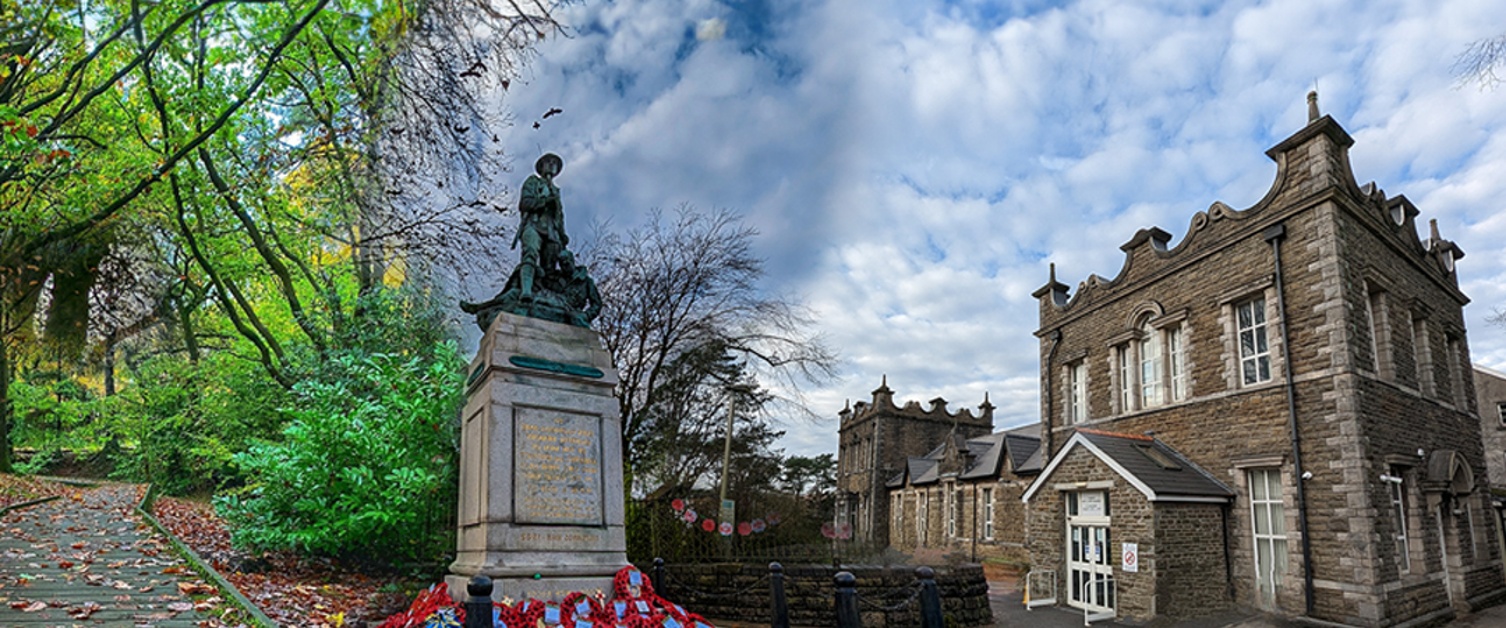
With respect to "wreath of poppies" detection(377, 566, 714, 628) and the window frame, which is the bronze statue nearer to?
"wreath of poppies" detection(377, 566, 714, 628)

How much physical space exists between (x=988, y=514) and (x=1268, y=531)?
13.5 metres

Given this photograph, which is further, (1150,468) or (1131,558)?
(1150,468)

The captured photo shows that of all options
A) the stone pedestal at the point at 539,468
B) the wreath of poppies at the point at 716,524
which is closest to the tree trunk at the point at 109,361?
the wreath of poppies at the point at 716,524

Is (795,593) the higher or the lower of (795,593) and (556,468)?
the lower

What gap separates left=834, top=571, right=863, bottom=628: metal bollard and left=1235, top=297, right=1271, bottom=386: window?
1388 centimetres

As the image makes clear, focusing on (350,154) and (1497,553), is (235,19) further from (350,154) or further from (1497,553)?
(1497,553)

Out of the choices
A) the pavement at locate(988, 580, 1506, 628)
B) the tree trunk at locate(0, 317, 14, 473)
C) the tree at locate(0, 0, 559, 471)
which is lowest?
the pavement at locate(988, 580, 1506, 628)

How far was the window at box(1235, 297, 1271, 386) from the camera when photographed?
656 inches

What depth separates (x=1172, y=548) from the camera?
49.7 feet

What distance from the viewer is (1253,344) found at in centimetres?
1692

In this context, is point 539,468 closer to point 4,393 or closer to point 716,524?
point 716,524

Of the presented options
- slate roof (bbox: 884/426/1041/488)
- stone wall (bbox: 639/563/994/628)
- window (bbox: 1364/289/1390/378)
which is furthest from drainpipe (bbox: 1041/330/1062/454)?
stone wall (bbox: 639/563/994/628)

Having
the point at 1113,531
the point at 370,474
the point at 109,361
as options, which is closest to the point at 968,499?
the point at 1113,531

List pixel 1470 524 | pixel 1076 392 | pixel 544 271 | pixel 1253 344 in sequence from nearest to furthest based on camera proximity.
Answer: pixel 544 271 → pixel 1253 344 → pixel 1470 524 → pixel 1076 392
